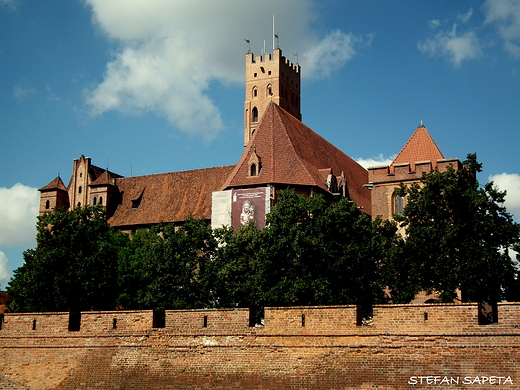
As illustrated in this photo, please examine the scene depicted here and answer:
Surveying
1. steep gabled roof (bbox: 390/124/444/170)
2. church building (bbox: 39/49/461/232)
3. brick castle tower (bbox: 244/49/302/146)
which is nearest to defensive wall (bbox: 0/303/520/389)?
church building (bbox: 39/49/461/232)

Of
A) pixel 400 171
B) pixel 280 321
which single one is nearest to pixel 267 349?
pixel 280 321

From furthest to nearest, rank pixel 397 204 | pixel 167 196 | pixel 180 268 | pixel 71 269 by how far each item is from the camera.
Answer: pixel 167 196 → pixel 397 204 → pixel 71 269 → pixel 180 268

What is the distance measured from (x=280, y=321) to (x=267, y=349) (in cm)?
70

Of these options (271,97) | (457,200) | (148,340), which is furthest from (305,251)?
(271,97)

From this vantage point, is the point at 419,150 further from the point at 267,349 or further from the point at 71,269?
the point at 267,349

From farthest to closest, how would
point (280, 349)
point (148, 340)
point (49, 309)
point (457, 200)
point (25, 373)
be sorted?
point (49, 309) < point (457, 200) < point (25, 373) < point (148, 340) < point (280, 349)

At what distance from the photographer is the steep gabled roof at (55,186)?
57.3 m

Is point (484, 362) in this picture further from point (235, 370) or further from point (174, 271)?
point (174, 271)

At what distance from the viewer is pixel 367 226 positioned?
91.1ft

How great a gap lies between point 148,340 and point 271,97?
51.7 meters

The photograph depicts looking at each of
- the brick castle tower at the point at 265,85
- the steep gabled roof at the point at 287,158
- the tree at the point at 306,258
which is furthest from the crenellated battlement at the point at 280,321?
the brick castle tower at the point at 265,85

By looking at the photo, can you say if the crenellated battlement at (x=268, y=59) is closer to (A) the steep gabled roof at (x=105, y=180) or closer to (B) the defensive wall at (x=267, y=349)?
(A) the steep gabled roof at (x=105, y=180)

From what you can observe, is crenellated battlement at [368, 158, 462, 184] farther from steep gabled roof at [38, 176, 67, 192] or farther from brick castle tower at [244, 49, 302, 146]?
steep gabled roof at [38, 176, 67, 192]

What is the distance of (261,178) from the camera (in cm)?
3953
